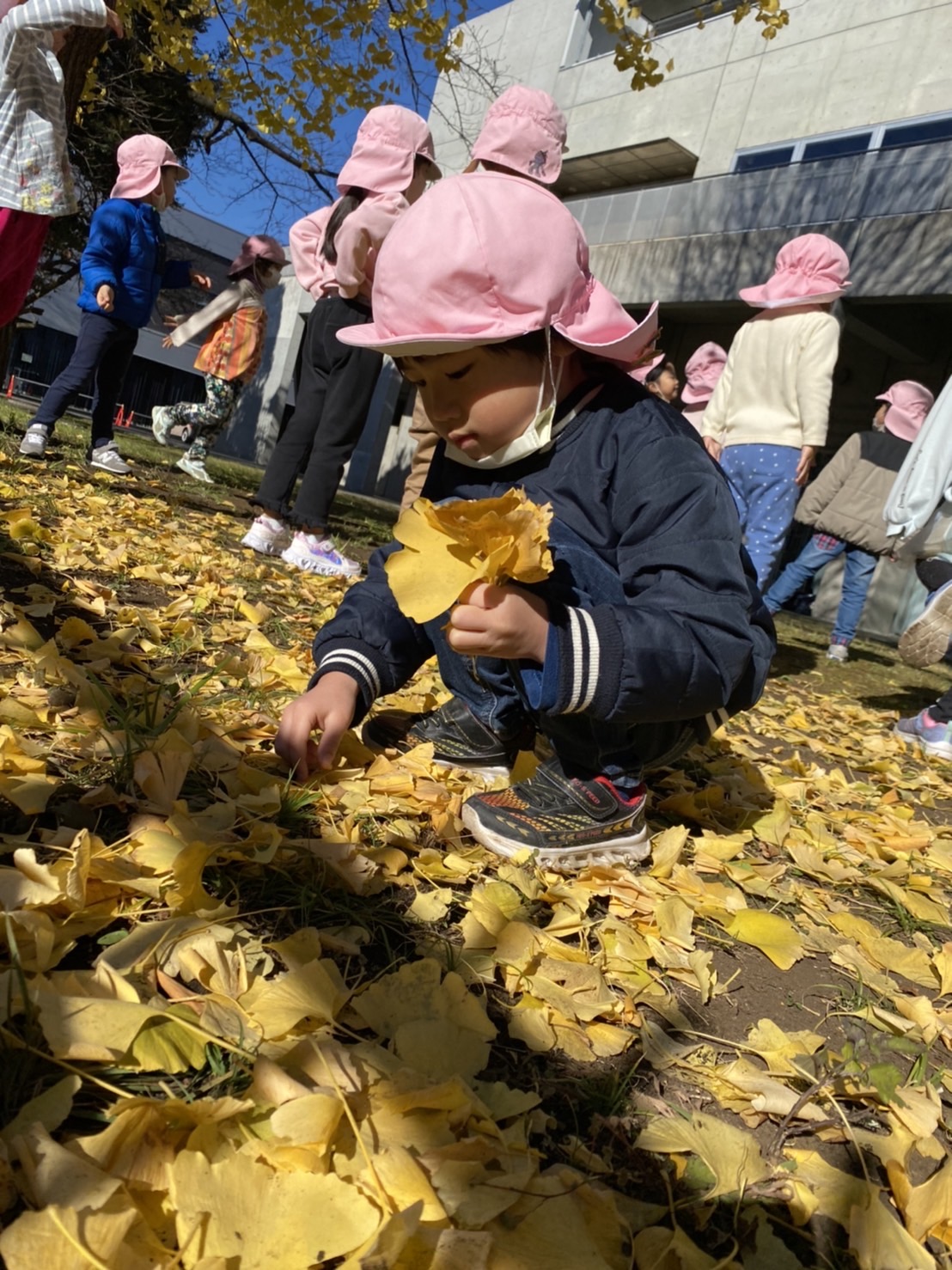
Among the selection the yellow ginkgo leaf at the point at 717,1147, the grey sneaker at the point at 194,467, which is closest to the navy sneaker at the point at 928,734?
the yellow ginkgo leaf at the point at 717,1147

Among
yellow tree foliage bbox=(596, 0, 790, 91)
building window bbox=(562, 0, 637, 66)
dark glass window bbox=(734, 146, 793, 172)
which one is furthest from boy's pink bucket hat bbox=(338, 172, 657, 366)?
building window bbox=(562, 0, 637, 66)

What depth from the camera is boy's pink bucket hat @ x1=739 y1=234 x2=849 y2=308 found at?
13.2ft

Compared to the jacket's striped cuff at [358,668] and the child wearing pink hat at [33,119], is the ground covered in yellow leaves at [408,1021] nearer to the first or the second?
the jacket's striped cuff at [358,668]

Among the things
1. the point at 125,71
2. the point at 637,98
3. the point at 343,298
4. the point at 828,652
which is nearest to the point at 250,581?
the point at 343,298

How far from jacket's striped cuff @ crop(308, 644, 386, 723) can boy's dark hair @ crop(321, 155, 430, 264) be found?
261 centimetres

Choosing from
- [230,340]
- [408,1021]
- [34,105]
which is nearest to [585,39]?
[230,340]

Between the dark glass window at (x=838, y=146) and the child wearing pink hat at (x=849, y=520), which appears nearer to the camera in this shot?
the child wearing pink hat at (x=849, y=520)

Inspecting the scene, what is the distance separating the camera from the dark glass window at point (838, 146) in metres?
12.1

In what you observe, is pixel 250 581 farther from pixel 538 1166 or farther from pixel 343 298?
pixel 538 1166

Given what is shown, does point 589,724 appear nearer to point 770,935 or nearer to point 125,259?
point 770,935

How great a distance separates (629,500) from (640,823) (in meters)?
0.60

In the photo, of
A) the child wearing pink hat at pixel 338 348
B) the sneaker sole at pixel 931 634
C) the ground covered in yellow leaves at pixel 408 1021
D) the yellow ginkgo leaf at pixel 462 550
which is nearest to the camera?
the ground covered in yellow leaves at pixel 408 1021

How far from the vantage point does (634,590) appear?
147 cm

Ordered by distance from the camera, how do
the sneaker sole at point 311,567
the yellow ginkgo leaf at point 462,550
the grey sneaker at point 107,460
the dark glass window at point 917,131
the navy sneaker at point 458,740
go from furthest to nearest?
the dark glass window at point 917,131 < the grey sneaker at point 107,460 < the sneaker sole at point 311,567 < the navy sneaker at point 458,740 < the yellow ginkgo leaf at point 462,550
